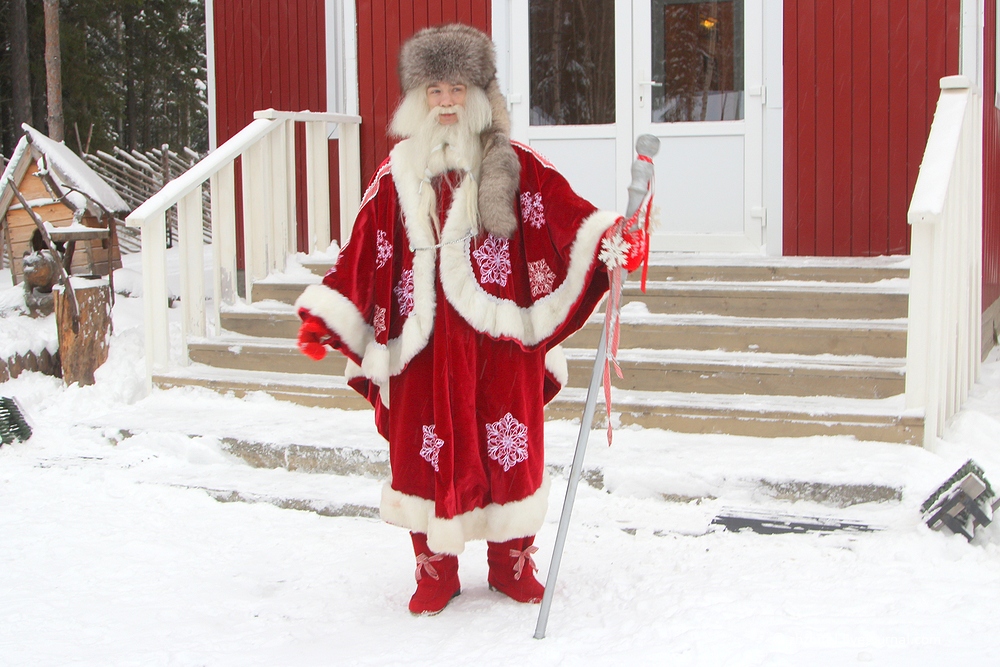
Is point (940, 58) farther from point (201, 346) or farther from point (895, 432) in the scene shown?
point (201, 346)

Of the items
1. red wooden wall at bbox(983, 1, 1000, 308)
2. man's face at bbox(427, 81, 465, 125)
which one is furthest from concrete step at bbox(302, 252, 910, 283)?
man's face at bbox(427, 81, 465, 125)

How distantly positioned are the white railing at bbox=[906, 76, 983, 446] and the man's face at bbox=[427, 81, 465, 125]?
1.80 m

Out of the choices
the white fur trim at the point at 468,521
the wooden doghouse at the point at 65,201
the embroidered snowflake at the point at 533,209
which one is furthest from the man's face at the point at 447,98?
the wooden doghouse at the point at 65,201

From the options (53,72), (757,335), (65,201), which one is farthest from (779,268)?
(53,72)

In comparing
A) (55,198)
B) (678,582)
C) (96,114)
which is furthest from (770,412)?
(96,114)

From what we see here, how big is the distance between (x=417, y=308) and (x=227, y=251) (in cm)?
307

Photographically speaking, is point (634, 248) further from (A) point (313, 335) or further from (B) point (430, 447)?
(A) point (313, 335)

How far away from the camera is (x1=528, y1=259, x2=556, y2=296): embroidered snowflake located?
2.88 metres

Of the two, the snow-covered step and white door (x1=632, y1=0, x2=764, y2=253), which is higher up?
white door (x1=632, y1=0, x2=764, y2=253)

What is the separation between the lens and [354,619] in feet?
9.45

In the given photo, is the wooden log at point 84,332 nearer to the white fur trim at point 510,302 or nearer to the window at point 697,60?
the window at point 697,60

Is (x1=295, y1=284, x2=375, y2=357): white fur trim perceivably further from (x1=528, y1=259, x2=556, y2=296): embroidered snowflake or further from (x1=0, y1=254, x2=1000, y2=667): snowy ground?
(x1=0, y1=254, x2=1000, y2=667): snowy ground

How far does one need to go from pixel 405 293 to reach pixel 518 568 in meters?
0.87

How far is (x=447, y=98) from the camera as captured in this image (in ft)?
9.47
